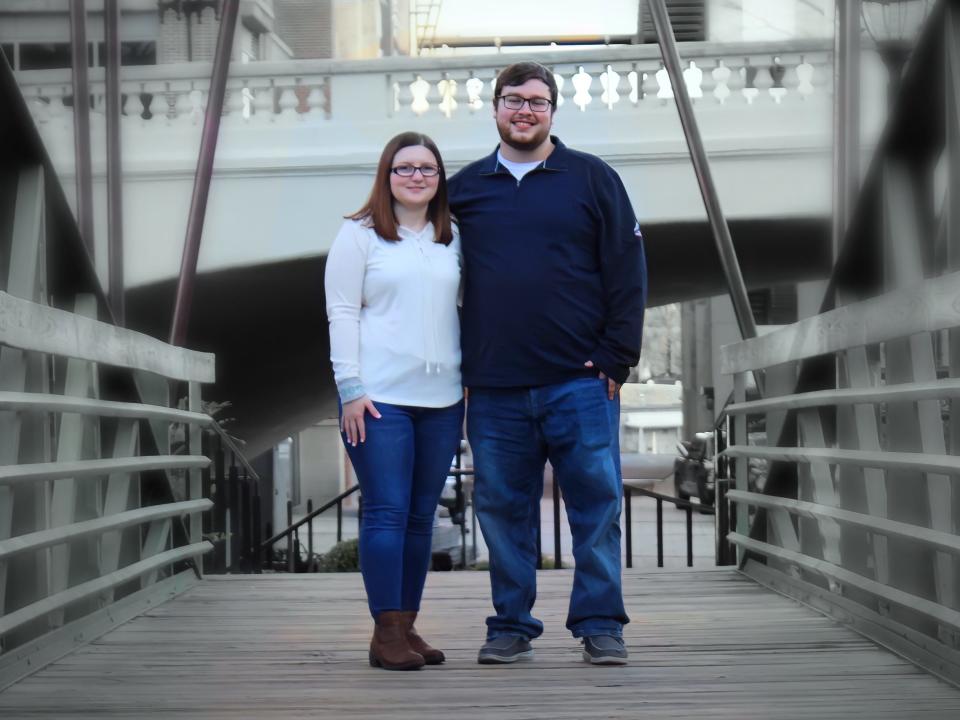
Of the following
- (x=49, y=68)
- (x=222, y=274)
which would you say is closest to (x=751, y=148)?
(x=222, y=274)

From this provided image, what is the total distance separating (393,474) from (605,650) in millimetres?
→ 636

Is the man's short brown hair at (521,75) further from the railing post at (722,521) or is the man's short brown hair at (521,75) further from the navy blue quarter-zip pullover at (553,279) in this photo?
the railing post at (722,521)

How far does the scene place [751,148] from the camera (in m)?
11.3

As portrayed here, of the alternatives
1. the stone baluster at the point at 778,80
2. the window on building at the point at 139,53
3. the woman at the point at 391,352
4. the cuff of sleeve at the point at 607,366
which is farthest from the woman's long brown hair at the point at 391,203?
the window on building at the point at 139,53

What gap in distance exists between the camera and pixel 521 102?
10.8 feet

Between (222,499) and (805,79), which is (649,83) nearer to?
(805,79)

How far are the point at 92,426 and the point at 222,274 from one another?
7.93 m

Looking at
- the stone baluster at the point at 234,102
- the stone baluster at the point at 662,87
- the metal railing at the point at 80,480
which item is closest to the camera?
the metal railing at the point at 80,480

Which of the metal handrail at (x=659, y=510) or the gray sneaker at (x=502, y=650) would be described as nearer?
the gray sneaker at (x=502, y=650)

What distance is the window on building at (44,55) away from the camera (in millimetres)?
12695

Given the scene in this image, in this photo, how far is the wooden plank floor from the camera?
2766 millimetres

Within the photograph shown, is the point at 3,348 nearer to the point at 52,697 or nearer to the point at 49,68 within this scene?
the point at 52,697

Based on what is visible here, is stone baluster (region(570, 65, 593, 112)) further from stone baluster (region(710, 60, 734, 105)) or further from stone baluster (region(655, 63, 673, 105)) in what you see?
stone baluster (region(710, 60, 734, 105))

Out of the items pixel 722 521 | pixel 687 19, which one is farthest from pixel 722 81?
pixel 722 521
